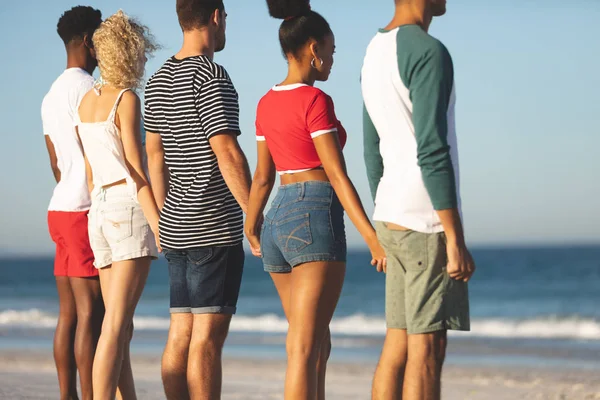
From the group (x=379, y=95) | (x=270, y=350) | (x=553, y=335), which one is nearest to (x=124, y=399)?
(x=379, y=95)

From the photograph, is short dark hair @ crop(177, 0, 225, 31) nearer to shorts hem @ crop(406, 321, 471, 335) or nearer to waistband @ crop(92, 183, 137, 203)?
waistband @ crop(92, 183, 137, 203)

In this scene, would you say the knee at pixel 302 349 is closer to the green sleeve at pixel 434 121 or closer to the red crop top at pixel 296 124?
the red crop top at pixel 296 124

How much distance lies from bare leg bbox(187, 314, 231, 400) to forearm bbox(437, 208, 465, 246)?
1.21 meters

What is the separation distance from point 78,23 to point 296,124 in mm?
1689

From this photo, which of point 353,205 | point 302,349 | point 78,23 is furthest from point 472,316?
point 353,205

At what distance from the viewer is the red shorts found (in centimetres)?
433

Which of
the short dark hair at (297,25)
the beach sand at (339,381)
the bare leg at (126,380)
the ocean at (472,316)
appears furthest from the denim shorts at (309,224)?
the ocean at (472,316)

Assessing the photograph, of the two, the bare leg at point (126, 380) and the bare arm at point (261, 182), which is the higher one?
the bare arm at point (261, 182)

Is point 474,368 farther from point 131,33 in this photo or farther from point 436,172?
point 436,172

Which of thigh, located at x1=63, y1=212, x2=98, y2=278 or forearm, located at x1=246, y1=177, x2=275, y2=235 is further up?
forearm, located at x1=246, y1=177, x2=275, y2=235

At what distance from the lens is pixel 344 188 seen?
3.21 meters

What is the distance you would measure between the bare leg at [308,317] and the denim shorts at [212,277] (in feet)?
1.07

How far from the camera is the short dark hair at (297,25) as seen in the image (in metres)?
3.45

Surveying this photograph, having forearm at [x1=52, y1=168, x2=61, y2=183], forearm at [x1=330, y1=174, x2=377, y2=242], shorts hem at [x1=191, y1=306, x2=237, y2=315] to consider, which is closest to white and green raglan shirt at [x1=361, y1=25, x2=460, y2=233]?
forearm at [x1=330, y1=174, x2=377, y2=242]
